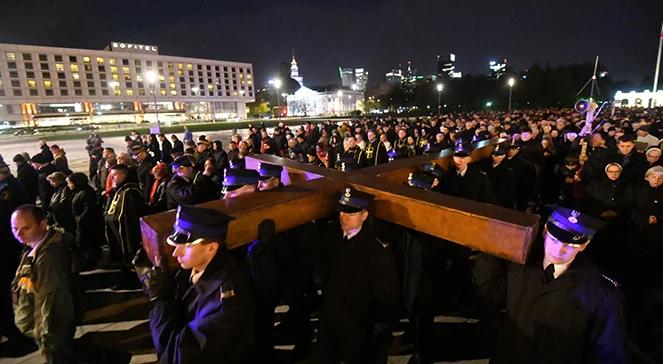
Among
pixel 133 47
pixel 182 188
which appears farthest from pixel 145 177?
pixel 133 47

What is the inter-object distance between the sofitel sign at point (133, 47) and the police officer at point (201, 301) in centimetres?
13138

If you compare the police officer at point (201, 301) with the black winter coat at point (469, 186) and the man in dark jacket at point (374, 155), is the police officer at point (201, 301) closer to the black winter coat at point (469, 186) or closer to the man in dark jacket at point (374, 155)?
the black winter coat at point (469, 186)

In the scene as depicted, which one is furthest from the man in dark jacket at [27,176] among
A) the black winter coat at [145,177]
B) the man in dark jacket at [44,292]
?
the man in dark jacket at [44,292]

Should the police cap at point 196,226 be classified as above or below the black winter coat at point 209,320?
above

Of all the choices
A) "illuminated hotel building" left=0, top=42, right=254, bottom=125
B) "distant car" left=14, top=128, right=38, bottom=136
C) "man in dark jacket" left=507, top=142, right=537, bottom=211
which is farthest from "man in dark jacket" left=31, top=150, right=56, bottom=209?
"illuminated hotel building" left=0, top=42, right=254, bottom=125

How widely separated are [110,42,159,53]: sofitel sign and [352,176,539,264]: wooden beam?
13152cm

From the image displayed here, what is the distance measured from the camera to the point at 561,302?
7.06ft

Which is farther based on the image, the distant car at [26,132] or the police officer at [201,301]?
the distant car at [26,132]

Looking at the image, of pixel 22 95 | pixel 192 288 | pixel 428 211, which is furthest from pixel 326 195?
pixel 22 95

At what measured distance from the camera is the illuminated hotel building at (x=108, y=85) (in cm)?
9038

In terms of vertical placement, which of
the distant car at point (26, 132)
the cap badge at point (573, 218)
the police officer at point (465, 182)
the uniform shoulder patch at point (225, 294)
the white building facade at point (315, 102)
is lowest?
the uniform shoulder patch at point (225, 294)

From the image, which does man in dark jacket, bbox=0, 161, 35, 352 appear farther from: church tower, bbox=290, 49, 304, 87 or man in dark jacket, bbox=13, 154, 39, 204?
church tower, bbox=290, 49, 304, 87

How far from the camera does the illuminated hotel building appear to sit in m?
90.4

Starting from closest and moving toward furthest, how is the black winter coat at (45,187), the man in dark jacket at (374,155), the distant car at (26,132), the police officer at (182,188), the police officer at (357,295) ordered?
the police officer at (357,295)
the police officer at (182,188)
the black winter coat at (45,187)
the man in dark jacket at (374,155)
the distant car at (26,132)
